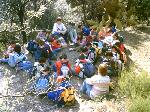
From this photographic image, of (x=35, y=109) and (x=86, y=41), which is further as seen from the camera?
(x=86, y=41)

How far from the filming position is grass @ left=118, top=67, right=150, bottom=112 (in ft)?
26.1

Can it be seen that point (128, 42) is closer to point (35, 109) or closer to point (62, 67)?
point (62, 67)

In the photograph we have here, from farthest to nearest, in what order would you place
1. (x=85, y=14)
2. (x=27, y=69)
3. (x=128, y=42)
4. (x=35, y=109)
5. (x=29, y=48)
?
(x=85, y=14), (x=128, y=42), (x=29, y=48), (x=27, y=69), (x=35, y=109)

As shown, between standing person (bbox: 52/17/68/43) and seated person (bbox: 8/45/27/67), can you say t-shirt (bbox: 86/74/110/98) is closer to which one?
seated person (bbox: 8/45/27/67)

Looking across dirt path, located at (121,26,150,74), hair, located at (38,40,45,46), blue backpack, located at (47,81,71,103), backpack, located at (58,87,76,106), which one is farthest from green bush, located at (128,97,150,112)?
hair, located at (38,40,45,46)

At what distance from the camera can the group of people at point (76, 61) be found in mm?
9164

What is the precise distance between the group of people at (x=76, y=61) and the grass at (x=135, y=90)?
0.41 metres

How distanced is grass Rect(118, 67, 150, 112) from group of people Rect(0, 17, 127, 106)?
1.35 feet

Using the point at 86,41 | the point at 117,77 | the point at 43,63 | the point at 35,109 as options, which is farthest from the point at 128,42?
the point at 35,109

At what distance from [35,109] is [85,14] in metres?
8.10

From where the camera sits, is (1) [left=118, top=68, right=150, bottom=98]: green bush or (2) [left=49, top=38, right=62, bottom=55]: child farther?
(2) [left=49, top=38, right=62, bottom=55]: child

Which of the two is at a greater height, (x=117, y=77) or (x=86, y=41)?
(x=86, y=41)

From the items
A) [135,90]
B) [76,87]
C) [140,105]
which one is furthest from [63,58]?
[140,105]

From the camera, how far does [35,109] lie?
30.0 feet
